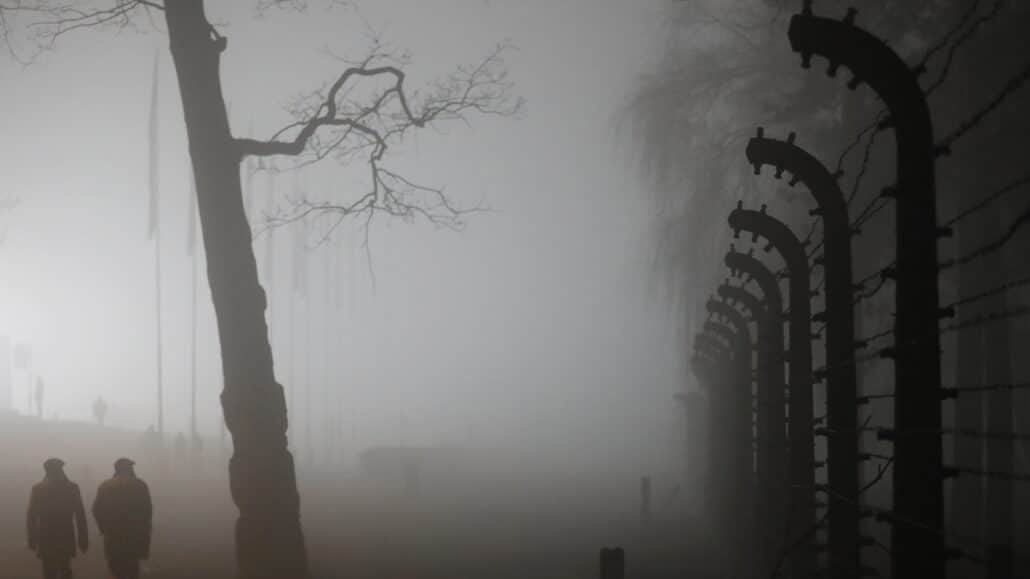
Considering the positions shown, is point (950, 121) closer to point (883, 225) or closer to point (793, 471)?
point (883, 225)

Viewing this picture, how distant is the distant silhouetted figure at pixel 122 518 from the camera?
416 inches

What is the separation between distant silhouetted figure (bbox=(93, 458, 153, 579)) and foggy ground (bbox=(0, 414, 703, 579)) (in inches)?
149

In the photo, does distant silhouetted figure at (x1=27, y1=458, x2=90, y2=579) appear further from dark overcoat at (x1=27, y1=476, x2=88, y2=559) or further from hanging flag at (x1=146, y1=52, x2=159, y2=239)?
hanging flag at (x1=146, y1=52, x2=159, y2=239)

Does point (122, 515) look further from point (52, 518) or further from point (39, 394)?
point (39, 394)

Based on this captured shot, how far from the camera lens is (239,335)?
1021cm

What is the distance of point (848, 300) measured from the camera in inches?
176

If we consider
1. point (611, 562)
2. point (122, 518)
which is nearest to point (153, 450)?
point (122, 518)

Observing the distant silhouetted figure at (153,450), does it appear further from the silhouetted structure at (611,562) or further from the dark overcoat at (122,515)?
the silhouetted structure at (611,562)

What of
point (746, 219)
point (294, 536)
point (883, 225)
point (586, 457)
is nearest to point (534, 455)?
point (586, 457)

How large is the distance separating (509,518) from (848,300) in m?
20.9

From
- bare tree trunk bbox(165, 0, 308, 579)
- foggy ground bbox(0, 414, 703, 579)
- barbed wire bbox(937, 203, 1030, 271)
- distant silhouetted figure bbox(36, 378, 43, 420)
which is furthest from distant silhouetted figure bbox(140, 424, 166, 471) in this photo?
barbed wire bbox(937, 203, 1030, 271)

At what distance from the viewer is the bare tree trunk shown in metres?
10.1

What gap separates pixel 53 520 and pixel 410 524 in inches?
507

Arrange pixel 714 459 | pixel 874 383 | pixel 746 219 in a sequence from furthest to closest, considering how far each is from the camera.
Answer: pixel 874 383 < pixel 714 459 < pixel 746 219
